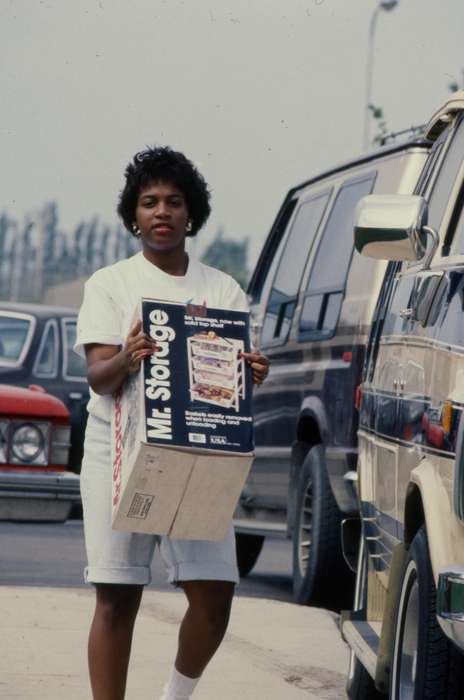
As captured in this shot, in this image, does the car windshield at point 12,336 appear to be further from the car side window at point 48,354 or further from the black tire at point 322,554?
the black tire at point 322,554

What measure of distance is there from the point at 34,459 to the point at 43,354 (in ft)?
22.8

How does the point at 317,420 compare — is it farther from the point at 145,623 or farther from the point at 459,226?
the point at 459,226

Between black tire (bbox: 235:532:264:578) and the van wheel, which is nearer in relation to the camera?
the van wheel

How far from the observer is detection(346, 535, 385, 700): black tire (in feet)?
21.4

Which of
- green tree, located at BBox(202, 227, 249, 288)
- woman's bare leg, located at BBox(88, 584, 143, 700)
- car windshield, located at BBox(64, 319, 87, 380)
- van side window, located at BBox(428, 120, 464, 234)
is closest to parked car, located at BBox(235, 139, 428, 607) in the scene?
van side window, located at BBox(428, 120, 464, 234)

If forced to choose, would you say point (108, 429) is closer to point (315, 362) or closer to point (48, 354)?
point (315, 362)

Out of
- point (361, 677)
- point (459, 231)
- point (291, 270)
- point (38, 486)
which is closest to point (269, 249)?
point (291, 270)

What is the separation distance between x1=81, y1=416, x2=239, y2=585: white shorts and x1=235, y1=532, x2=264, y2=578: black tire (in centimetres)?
664

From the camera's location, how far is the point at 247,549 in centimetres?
1239

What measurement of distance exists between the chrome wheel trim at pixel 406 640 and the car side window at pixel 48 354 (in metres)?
10.9

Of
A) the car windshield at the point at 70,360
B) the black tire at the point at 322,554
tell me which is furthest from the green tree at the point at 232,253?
the black tire at the point at 322,554

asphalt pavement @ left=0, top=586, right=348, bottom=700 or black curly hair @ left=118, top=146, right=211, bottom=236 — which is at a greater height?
black curly hair @ left=118, top=146, right=211, bottom=236

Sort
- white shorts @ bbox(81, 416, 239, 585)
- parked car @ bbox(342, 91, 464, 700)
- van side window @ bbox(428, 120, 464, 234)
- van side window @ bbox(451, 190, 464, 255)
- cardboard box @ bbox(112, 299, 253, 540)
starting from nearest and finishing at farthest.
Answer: parked car @ bbox(342, 91, 464, 700)
cardboard box @ bbox(112, 299, 253, 540)
white shorts @ bbox(81, 416, 239, 585)
van side window @ bbox(451, 190, 464, 255)
van side window @ bbox(428, 120, 464, 234)

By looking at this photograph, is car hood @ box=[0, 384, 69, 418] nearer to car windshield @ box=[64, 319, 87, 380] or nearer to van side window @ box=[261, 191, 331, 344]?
van side window @ box=[261, 191, 331, 344]
